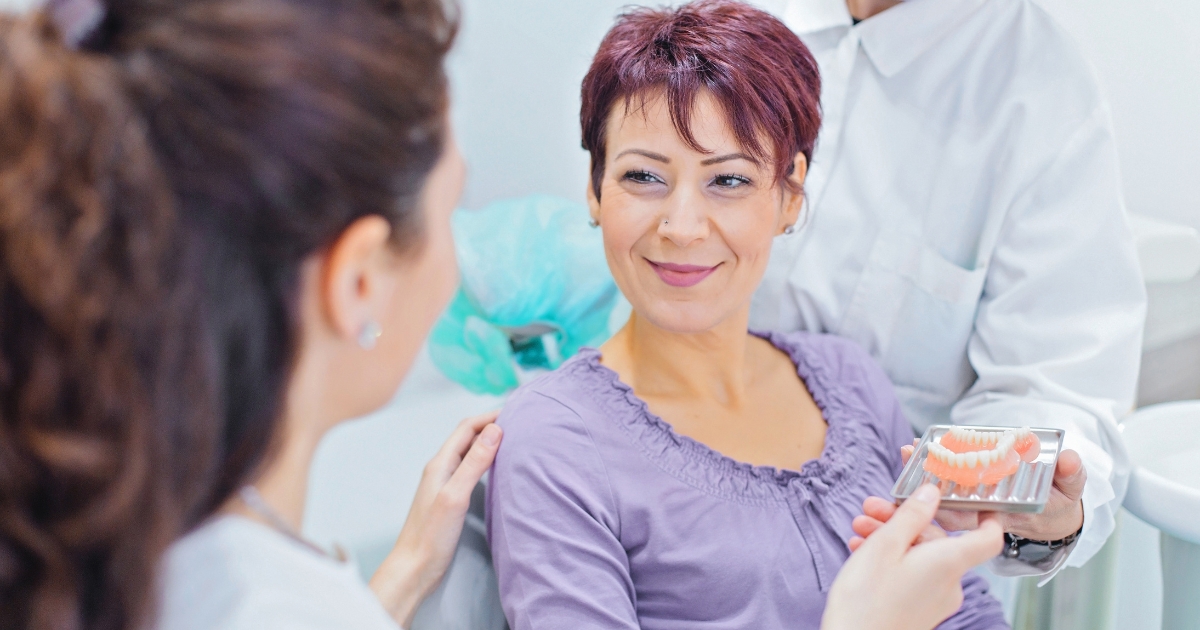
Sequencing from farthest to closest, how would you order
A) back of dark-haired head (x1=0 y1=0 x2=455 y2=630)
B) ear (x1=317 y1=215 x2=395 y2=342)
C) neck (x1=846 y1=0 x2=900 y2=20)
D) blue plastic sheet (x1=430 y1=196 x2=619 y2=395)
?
blue plastic sheet (x1=430 y1=196 x2=619 y2=395)
neck (x1=846 y1=0 x2=900 y2=20)
ear (x1=317 y1=215 x2=395 y2=342)
back of dark-haired head (x1=0 y1=0 x2=455 y2=630)

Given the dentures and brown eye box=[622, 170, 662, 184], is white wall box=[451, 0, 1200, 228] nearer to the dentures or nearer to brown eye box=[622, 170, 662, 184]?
brown eye box=[622, 170, 662, 184]

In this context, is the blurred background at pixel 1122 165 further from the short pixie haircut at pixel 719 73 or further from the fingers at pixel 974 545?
the fingers at pixel 974 545

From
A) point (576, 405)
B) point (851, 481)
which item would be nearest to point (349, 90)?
point (576, 405)

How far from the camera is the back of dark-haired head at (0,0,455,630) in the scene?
57 centimetres

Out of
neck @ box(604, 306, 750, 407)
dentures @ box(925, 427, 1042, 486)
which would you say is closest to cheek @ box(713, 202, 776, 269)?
neck @ box(604, 306, 750, 407)

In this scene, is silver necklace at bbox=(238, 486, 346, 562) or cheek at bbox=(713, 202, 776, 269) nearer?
silver necklace at bbox=(238, 486, 346, 562)

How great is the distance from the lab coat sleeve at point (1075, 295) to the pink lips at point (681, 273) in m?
0.55

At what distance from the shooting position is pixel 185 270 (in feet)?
1.99

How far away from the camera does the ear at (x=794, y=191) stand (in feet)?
4.67

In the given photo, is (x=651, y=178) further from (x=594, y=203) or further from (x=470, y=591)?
(x=470, y=591)

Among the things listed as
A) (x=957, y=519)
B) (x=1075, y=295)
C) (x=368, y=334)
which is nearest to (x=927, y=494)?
(x=957, y=519)

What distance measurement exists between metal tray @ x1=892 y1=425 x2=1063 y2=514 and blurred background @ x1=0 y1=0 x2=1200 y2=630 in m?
0.64

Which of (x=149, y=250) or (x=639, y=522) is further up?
(x=149, y=250)

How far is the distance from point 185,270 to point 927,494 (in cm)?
72
